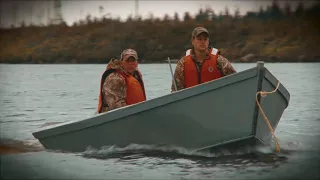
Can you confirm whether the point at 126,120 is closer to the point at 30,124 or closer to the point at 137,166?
the point at 137,166

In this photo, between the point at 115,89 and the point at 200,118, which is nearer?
the point at 200,118

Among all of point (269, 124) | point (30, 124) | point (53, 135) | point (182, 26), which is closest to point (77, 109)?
point (30, 124)

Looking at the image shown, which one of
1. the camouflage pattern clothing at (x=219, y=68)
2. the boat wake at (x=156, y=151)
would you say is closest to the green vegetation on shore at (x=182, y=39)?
the camouflage pattern clothing at (x=219, y=68)

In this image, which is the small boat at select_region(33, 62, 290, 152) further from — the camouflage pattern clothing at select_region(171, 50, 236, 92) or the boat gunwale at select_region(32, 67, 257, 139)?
the camouflage pattern clothing at select_region(171, 50, 236, 92)

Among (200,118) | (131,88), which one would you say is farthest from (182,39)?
(200,118)

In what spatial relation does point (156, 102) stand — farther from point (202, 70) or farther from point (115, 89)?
point (202, 70)

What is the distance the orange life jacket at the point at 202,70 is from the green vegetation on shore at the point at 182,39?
120ft

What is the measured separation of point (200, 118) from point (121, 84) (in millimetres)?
1251

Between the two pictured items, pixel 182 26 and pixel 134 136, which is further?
pixel 182 26

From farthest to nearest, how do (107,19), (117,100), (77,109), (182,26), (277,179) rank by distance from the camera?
(107,19) < (182,26) < (77,109) < (117,100) < (277,179)

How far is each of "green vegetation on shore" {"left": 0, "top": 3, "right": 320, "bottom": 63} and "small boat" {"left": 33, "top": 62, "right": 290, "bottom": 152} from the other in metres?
37.1

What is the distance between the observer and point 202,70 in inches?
344

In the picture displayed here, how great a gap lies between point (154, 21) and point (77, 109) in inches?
1582

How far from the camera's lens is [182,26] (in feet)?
176
